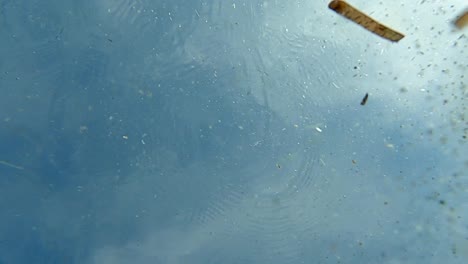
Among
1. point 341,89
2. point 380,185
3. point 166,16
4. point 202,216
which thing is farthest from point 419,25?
point 202,216

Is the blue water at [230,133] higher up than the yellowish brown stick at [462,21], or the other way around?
the blue water at [230,133]

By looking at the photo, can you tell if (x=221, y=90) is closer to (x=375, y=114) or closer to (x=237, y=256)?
(x=375, y=114)

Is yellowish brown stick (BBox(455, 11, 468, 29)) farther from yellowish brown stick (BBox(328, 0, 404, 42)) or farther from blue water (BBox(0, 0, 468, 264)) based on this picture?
yellowish brown stick (BBox(328, 0, 404, 42))

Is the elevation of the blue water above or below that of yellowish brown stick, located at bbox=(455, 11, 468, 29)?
above

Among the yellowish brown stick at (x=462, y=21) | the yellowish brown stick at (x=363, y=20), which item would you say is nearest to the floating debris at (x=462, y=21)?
the yellowish brown stick at (x=462, y=21)

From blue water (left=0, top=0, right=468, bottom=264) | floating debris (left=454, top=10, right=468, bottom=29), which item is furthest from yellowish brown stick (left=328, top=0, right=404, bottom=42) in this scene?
floating debris (left=454, top=10, right=468, bottom=29)

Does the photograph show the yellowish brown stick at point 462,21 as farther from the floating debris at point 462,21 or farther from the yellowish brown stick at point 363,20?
the yellowish brown stick at point 363,20
